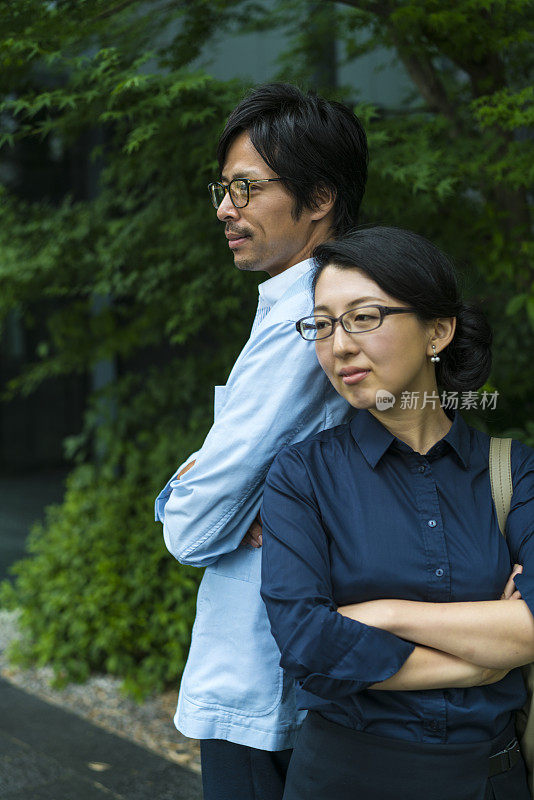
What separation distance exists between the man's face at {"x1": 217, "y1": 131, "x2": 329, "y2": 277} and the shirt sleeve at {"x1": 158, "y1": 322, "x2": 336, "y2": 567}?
8.2 inches

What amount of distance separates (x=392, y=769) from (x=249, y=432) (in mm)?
656

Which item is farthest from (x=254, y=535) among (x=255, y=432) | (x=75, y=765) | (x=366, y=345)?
(x=75, y=765)

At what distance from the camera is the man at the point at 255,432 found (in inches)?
63.9

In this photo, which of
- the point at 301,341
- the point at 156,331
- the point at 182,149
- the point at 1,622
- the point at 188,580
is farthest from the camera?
the point at 1,622

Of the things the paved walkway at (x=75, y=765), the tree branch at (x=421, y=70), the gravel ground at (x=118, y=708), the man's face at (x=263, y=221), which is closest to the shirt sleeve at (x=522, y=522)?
the man's face at (x=263, y=221)

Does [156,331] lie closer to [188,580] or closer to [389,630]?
[188,580]

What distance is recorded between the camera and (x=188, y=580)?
13.1 ft

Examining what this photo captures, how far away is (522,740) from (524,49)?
266 centimetres

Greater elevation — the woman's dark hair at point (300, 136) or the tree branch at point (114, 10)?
the tree branch at point (114, 10)

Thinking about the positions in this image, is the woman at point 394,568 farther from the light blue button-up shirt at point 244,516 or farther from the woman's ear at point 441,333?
the light blue button-up shirt at point 244,516

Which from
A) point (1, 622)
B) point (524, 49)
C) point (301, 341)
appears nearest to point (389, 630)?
point (301, 341)

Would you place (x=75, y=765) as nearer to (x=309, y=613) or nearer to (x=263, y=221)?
(x=309, y=613)

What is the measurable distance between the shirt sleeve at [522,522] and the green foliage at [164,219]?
18.0 inches

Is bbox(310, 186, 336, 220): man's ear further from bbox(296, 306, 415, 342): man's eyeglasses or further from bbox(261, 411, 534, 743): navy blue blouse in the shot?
bbox(261, 411, 534, 743): navy blue blouse
